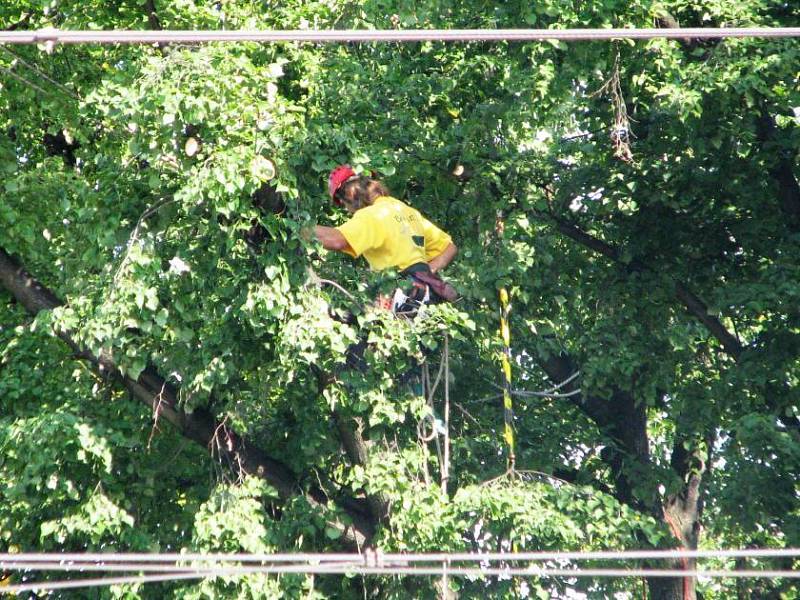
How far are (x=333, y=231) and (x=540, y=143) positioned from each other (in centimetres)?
448

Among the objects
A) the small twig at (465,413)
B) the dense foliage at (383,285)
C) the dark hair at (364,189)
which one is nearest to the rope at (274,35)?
the dense foliage at (383,285)

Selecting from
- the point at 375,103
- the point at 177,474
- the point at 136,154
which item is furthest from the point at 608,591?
the point at 136,154

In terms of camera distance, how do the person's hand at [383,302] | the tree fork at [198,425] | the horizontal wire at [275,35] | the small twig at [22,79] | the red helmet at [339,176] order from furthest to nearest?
the small twig at [22,79] < the tree fork at [198,425] < the person's hand at [383,302] < the red helmet at [339,176] < the horizontal wire at [275,35]

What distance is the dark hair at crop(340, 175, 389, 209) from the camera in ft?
25.1

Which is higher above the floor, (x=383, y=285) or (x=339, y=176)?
(x=339, y=176)

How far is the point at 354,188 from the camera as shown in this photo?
→ 25.2 ft

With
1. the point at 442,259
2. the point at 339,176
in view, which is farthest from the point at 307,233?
the point at 442,259

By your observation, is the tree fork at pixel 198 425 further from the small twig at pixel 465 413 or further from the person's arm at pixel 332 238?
the person's arm at pixel 332 238

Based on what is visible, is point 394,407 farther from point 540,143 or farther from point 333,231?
point 540,143

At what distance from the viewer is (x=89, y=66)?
394 inches

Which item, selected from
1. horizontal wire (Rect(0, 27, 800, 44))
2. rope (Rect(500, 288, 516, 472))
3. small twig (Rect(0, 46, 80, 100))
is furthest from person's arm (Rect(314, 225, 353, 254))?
small twig (Rect(0, 46, 80, 100))

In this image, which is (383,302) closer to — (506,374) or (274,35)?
(506,374)

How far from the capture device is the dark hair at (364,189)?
7652 millimetres

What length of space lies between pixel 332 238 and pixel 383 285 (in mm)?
492
